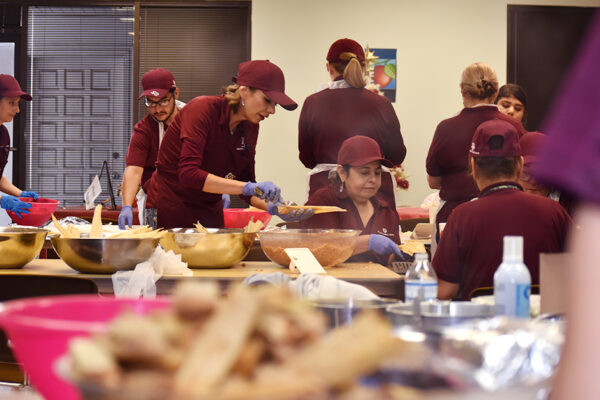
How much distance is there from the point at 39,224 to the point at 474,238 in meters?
2.34

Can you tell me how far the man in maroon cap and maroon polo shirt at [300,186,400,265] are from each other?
1205mm

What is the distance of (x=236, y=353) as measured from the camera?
46 cm

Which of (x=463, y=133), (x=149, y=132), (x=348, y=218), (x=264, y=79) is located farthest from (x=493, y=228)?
(x=149, y=132)

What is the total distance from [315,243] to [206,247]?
37 cm

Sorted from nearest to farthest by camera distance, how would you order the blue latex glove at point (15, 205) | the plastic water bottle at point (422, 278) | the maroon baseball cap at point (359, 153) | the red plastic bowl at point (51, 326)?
the red plastic bowl at point (51, 326)
the plastic water bottle at point (422, 278)
the maroon baseball cap at point (359, 153)
the blue latex glove at point (15, 205)

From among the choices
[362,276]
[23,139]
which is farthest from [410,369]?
[23,139]

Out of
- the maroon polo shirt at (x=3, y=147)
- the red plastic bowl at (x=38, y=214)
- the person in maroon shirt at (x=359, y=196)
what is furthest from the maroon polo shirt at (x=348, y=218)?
the maroon polo shirt at (x=3, y=147)

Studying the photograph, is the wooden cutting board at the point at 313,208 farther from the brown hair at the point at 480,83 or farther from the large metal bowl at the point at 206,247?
the brown hair at the point at 480,83

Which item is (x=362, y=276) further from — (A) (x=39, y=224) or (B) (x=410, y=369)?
(A) (x=39, y=224)

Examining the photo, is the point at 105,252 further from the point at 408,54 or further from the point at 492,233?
the point at 408,54

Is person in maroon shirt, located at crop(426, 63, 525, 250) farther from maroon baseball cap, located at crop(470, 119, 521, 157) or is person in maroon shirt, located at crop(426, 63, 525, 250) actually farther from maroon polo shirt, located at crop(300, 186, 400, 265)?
maroon baseball cap, located at crop(470, 119, 521, 157)

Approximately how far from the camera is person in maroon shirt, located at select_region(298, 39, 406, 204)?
372 cm

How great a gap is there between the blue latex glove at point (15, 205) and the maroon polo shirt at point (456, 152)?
6.61 feet

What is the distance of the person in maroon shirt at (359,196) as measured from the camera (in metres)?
3.29
